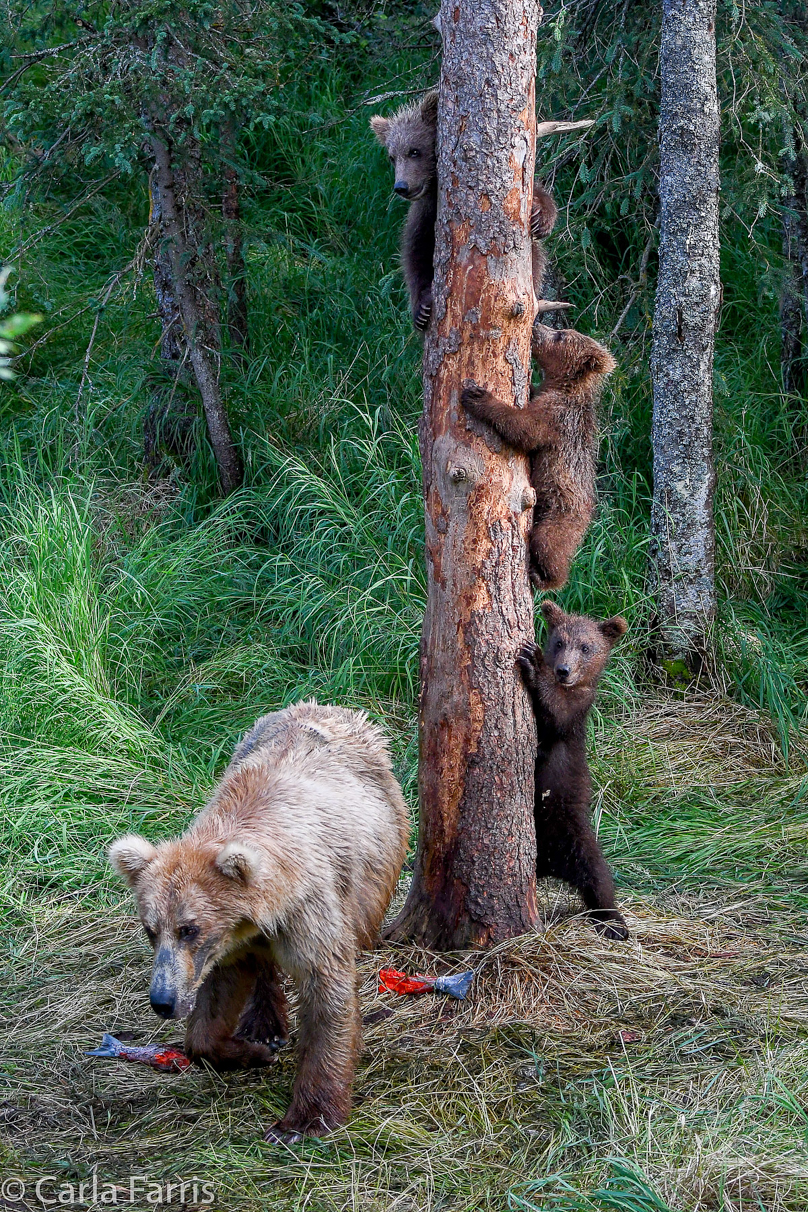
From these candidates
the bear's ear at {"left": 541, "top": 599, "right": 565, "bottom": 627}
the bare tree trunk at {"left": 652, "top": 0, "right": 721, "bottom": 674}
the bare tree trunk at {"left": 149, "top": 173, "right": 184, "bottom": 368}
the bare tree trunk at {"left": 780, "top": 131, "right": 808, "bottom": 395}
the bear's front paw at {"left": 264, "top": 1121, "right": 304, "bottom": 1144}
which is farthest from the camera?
the bare tree trunk at {"left": 149, "top": 173, "right": 184, "bottom": 368}

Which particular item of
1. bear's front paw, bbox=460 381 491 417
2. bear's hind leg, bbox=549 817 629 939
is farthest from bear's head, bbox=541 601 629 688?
bear's front paw, bbox=460 381 491 417

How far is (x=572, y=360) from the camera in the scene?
478 cm

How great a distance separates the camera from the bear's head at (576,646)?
179 inches

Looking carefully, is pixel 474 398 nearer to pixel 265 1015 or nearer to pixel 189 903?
pixel 189 903

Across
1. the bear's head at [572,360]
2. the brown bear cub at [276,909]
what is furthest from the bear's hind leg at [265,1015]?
the bear's head at [572,360]

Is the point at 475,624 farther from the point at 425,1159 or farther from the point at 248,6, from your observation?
the point at 248,6

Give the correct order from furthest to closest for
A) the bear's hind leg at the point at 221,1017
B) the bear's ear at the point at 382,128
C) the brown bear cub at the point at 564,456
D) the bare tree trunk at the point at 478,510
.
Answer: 1. the bear's ear at the point at 382,128
2. the brown bear cub at the point at 564,456
3. the bare tree trunk at the point at 478,510
4. the bear's hind leg at the point at 221,1017

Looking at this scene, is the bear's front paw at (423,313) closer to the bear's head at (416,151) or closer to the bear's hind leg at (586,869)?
the bear's head at (416,151)

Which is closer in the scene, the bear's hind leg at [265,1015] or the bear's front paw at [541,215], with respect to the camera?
the bear's hind leg at [265,1015]

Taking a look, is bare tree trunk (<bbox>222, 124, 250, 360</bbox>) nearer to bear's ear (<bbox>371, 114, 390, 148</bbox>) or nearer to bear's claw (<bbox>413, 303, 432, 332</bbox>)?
bear's ear (<bbox>371, 114, 390, 148</bbox>)

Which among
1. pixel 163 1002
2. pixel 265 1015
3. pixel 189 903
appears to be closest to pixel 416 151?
pixel 189 903

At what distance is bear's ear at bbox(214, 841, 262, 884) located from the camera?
322cm

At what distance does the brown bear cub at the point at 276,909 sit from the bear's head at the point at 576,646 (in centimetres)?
94

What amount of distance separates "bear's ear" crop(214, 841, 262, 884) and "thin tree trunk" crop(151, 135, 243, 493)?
463 centimetres
